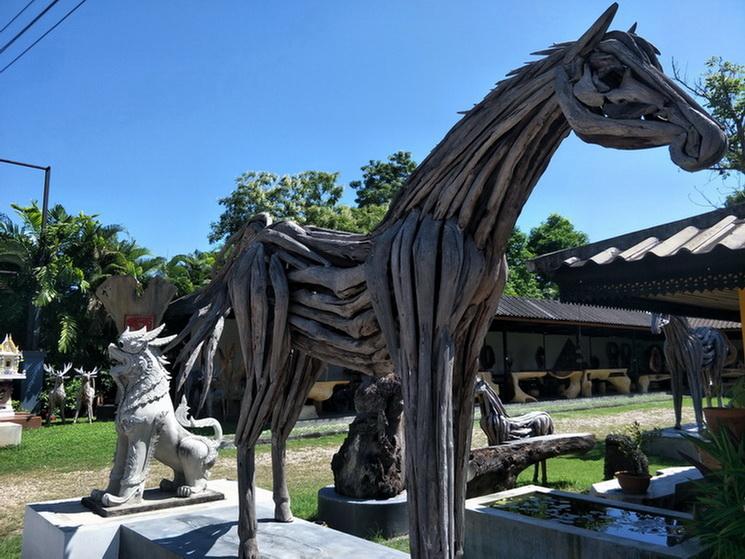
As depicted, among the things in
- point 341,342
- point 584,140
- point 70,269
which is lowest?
point 341,342

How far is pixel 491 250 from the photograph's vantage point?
102 inches

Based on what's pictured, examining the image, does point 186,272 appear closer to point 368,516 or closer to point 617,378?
point 368,516

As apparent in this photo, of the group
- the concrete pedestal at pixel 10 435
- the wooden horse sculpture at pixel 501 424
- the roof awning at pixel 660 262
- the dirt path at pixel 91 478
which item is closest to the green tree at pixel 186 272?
the concrete pedestal at pixel 10 435

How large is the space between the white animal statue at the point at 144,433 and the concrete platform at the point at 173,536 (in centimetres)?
24

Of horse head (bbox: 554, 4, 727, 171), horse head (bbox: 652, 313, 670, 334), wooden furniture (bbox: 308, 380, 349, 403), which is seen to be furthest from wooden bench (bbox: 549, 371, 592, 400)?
horse head (bbox: 554, 4, 727, 171)

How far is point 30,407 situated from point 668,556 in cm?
1652

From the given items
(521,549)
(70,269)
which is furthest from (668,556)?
(70,269)

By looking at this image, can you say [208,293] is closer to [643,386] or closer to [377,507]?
[377,507]

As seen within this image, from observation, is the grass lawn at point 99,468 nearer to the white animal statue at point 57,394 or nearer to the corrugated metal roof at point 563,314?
the white animal statue at point 57,394

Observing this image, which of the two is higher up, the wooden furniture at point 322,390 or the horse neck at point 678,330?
the horse neck at point 678,330

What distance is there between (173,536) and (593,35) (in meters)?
3.88

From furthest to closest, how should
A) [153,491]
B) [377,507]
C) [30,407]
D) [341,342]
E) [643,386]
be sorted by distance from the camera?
1. [643,386]
2. [30,407]
3. [377,507]
4. [153,491]
5. [341,342]

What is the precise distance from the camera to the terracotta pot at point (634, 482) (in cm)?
550

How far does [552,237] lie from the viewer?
115 ft
